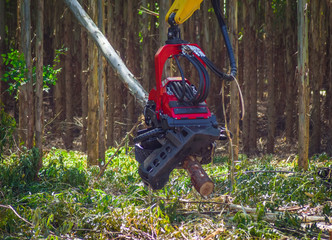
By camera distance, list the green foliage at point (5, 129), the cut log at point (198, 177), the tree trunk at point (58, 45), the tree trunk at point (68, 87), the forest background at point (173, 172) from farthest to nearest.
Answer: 1. the tree trunk at point (58, 45)
2. the tree trunk at point (68, 87)
3. the green foliage at point (5, 129)
4. the forest background at point (173, 172)
5. the cut log at point (198, 177)

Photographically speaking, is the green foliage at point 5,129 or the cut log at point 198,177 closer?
the cut log at point 198,177

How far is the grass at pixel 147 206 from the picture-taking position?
17.9 feet

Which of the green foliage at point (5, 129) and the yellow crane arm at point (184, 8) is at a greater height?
the yellow crane arm at point (184, 8)

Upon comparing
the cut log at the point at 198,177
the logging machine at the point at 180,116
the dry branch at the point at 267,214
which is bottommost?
the dry branch at the point at 267,214

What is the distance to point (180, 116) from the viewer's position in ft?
12.6

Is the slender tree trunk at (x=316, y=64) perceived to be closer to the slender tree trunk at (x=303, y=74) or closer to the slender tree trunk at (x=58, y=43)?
the slender tree trunk at (x=303, y=74)

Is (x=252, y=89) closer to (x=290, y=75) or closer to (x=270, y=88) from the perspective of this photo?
(x=270, y=88)

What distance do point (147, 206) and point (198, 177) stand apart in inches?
110

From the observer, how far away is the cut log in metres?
3.88

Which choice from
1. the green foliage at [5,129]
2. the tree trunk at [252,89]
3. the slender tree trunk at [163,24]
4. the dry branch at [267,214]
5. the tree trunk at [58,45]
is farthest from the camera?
the tree trunk at [58,45]

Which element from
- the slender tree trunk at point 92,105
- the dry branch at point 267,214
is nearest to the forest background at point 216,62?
the slender tree trunk at point 92,105

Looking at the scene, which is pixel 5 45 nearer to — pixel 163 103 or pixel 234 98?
pixel 234 98

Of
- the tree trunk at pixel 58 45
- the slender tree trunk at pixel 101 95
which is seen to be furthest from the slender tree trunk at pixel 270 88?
the tree trunk at pixel 58 45

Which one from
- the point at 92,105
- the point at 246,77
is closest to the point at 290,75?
the point at 246,77
